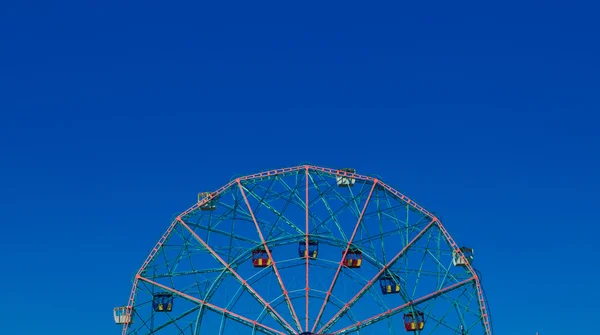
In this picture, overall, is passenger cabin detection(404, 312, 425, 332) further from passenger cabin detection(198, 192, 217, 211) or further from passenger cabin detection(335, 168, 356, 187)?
passenger cabin detection(198, 192, 217, 211)

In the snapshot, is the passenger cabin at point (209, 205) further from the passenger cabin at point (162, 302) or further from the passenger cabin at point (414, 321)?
the passenger cabin at point (414, 321)

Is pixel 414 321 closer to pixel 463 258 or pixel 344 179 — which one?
pixel 463 258

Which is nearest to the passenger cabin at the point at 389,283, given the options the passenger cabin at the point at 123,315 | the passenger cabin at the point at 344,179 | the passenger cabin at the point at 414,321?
the passenger cabin at the point at 414,321

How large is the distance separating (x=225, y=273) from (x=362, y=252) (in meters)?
11.9

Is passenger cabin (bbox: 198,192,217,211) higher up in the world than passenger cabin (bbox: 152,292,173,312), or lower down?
higher up

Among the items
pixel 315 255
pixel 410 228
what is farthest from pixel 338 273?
pixel 410 228

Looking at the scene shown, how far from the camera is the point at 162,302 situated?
87.6m

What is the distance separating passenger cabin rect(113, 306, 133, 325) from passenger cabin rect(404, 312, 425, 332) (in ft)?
76.8

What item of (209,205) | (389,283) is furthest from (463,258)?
(209,205)

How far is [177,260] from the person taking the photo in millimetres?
88188

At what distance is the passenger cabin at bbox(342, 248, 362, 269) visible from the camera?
281 ft

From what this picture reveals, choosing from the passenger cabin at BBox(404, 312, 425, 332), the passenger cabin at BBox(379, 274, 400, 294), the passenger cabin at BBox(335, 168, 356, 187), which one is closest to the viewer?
the passenger cabin at BBox(404, 312, 425, 332)

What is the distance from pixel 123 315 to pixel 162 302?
349 cm

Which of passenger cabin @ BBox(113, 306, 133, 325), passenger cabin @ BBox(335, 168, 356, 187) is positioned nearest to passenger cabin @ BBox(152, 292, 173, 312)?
passenger cabin @ BBox(113, 306, 133, 325)
